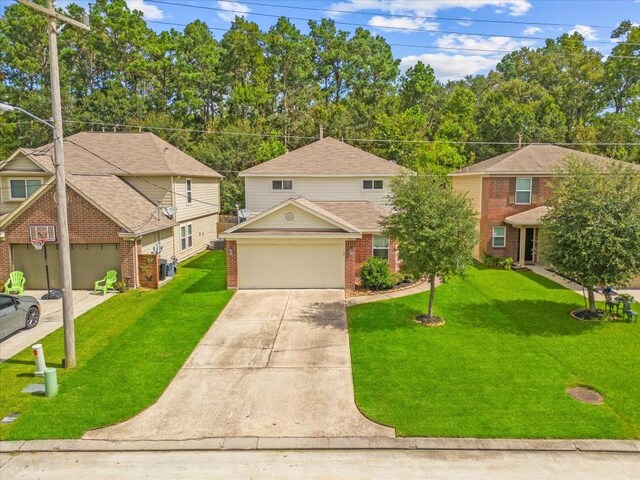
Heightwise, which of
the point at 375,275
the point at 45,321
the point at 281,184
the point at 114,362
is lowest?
the point at 114,362

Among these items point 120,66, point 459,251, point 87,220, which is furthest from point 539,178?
point 120,66

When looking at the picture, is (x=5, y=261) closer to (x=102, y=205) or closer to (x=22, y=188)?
(x=22, y=188)

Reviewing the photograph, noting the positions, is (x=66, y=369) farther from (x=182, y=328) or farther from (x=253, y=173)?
(x=253, y=173)

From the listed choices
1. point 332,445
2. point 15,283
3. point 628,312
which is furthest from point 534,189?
point 15,283

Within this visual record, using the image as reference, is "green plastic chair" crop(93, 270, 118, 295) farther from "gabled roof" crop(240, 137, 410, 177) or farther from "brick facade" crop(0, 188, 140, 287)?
"gabled roof" crop(240, 137, 410, 177)

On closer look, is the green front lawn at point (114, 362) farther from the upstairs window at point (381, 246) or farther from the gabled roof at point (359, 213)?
the upstairs window at point (381, 246)

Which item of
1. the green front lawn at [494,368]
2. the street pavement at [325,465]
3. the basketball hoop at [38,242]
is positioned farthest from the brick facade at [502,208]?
the basketball hoop at [38,242]
